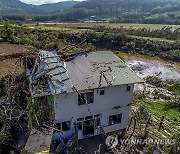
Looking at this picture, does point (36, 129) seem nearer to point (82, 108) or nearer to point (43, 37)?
point (82, 108)

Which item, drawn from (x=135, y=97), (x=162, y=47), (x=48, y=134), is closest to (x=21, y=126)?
(x=48, y=134)

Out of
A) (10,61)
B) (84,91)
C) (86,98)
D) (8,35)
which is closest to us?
(84,91)

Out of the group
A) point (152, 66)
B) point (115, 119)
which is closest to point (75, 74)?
point (115, 119)

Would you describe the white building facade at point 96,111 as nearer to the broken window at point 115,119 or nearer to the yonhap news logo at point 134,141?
the broken window at point 115,119

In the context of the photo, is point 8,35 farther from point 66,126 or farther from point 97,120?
point 97,120

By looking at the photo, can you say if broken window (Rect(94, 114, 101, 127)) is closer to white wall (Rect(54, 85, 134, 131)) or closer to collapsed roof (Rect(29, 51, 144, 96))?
white wall (Rect(54, 85, 134, 131))

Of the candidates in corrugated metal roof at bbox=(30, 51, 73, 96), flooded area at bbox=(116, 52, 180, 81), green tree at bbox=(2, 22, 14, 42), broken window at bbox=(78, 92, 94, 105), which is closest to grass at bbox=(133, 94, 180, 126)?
broken window at bbox=(78, 92, 94, 105)
